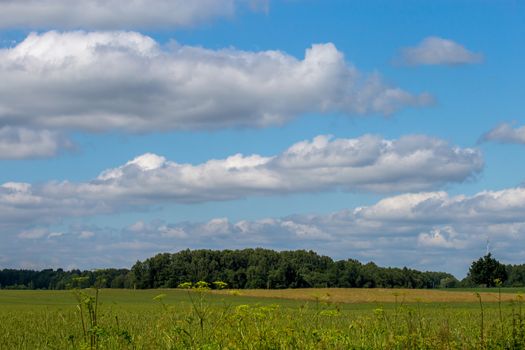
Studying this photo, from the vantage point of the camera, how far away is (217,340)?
476 inches

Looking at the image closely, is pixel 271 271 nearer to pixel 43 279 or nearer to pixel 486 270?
pixel 486 270

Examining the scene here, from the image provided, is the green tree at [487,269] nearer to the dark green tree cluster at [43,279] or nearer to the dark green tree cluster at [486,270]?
the dark green tree cluster at [486,270]

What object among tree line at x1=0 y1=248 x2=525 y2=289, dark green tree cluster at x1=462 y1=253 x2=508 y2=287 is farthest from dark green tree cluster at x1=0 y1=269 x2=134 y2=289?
dark green tree cluster at x1=462 y1=253 x2=508 y2=287

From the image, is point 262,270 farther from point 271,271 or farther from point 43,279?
point 43,279

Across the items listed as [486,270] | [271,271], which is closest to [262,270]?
[271,271]

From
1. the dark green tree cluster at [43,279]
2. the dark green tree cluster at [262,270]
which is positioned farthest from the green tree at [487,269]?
the dark green tree cluster at [43,279]

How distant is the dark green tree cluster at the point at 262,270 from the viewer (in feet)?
436

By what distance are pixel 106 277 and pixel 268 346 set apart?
9.31 feet

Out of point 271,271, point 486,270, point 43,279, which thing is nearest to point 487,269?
point 486,270

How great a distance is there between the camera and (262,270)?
136 m

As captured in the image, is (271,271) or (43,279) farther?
(43,279)

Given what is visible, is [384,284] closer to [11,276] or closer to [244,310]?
[11,276]

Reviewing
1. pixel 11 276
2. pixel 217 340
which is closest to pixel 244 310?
pixel 217 340

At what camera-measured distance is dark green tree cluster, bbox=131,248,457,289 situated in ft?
436
